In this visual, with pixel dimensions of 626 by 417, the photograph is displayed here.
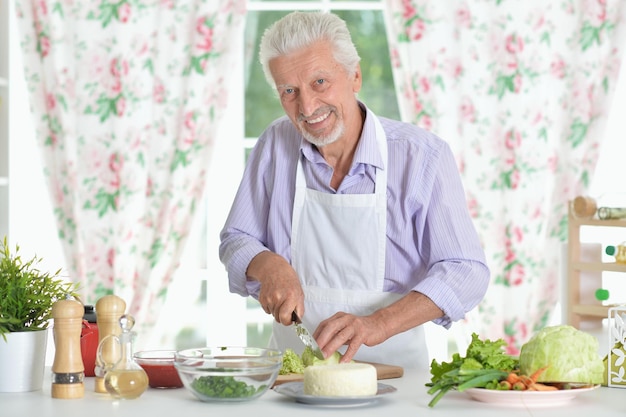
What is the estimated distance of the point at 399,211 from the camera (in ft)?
8.56

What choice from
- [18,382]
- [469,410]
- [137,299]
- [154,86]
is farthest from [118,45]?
[469,410]

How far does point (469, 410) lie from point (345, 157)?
1.05 meters

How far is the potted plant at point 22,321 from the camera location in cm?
201

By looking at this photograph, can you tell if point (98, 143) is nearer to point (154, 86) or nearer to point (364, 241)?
point (154, 86)

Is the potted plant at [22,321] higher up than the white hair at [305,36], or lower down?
lower down

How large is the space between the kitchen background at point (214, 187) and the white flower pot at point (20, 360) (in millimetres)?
2566

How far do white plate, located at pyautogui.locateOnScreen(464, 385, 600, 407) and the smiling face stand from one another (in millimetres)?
928

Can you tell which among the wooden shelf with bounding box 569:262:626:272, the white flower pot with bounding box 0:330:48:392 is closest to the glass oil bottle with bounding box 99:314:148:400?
the white flower pot with bounding box 0:330:48:392

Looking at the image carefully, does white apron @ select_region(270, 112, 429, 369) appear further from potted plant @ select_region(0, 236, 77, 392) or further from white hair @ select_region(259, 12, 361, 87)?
potted plant @ select_region(0, 236, 77, 392)

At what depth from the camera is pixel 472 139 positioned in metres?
4.45

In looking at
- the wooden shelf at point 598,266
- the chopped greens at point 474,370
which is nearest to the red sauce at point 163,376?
the chopped greens at point 474,370

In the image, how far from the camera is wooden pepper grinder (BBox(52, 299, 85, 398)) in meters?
1.95

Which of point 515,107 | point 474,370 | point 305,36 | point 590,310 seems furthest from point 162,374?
point 515,107

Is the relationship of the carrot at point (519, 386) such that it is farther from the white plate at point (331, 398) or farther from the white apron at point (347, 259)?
the white apron at point (347, 259)
